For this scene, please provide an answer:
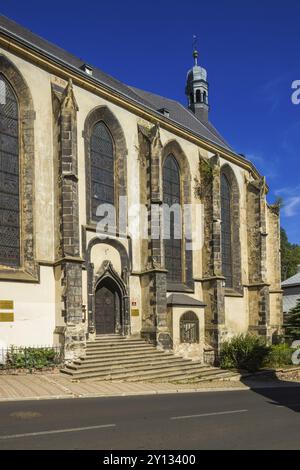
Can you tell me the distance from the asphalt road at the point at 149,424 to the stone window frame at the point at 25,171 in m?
6.43

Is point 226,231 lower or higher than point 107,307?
higher

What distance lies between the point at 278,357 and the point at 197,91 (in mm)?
21014

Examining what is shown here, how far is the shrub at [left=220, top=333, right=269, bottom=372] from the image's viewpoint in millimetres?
22172

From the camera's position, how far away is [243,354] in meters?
22.6

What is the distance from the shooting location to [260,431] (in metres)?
7.98

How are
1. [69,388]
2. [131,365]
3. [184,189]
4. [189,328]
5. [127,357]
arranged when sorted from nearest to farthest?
[69,388], [131,365], [127,357], [189,328], [184,189]

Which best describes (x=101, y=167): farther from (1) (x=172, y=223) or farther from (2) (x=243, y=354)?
(2) (x=243, y=354)

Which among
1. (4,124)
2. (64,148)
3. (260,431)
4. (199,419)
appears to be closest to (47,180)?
(64,148)

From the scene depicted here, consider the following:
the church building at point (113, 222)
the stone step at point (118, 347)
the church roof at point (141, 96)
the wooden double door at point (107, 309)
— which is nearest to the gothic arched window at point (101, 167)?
the church building at point (113, 222)

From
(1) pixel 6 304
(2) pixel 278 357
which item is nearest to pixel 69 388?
(1) pixel 6 304

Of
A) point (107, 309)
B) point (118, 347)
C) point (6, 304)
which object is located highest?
point (6, 304)
